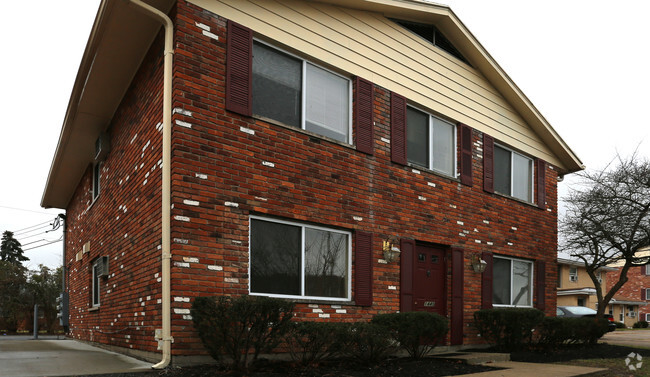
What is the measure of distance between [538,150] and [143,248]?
34.9 ft

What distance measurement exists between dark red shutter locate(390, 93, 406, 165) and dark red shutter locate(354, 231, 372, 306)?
173 cm

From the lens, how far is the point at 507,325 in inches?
440

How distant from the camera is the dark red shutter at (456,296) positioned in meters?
11.2

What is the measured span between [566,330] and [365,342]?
20.4 feet

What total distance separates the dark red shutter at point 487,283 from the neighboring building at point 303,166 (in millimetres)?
44

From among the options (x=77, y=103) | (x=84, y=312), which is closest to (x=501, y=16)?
(x=77, y=103)

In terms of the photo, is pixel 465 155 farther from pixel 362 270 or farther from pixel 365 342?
pixel 365 342

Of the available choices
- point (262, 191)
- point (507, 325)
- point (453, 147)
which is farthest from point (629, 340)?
point (262, 191)

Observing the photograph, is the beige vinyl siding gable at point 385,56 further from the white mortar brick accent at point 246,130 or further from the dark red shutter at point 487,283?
the dark red shutter at point 487,283

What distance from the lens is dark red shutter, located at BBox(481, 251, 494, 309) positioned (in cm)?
1206

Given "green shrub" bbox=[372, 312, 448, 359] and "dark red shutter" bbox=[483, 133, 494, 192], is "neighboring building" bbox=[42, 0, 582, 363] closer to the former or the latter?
"dark red shutter" bbox=[483, 133, 494, 192]

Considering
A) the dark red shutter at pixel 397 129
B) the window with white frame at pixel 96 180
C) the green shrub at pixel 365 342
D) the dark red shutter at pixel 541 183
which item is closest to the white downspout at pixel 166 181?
the green shrub at pixel 365 342

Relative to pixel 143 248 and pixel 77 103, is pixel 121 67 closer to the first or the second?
pixel 77 103

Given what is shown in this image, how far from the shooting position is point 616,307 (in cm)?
4562
